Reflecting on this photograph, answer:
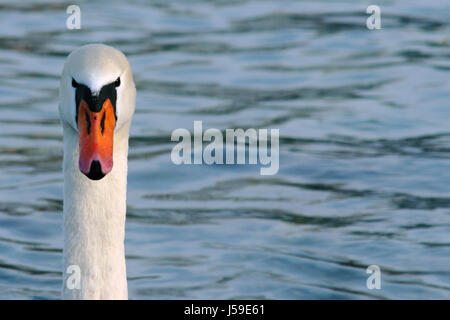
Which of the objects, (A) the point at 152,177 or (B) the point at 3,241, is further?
(A) the point at 152,177

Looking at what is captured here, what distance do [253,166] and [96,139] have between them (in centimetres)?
494

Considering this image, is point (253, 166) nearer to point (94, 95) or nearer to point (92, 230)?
point (92, 230)

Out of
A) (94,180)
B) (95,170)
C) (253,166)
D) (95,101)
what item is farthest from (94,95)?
(253,166)

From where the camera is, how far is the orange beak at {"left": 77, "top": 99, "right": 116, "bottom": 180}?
18.6 ft

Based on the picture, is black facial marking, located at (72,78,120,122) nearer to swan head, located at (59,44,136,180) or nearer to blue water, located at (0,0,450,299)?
swan head, located at (59,44,136,180)

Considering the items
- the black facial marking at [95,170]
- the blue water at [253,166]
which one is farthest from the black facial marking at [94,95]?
the blue water at [253,166]

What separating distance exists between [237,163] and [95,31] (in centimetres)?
451

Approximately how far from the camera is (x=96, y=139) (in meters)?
5.77

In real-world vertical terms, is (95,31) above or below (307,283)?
above

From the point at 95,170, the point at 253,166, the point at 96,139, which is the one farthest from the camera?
the point at 253,166

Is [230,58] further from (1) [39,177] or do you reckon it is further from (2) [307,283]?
(2) [307,283]

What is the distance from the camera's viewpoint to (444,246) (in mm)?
8906

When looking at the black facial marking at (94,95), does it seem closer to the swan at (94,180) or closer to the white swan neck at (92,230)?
the swan at (94,180)
